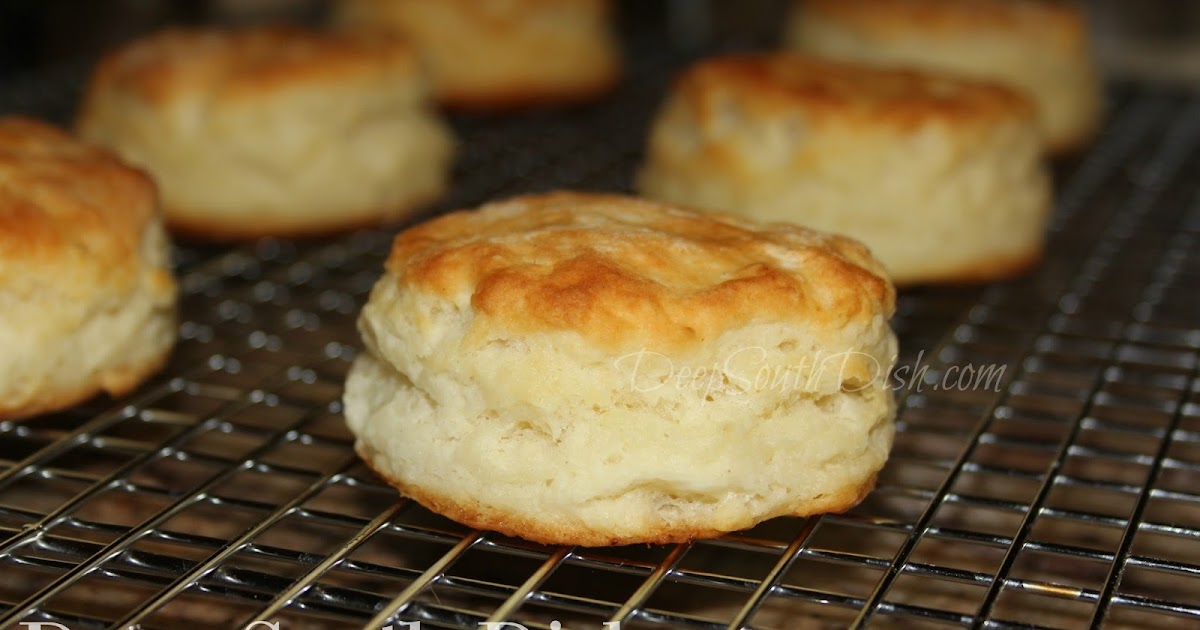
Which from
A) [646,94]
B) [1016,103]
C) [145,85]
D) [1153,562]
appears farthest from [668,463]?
[646,94]

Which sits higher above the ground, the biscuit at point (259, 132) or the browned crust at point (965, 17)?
the biscuit at point (259, 132)

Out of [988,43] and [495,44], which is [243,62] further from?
[988,43]

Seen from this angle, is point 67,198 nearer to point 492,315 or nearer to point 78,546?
point 78,546

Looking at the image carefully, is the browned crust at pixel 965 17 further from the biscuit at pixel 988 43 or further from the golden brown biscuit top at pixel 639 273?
the golden brown biscuit top at pixel 639 273

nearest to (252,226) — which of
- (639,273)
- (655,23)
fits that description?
(639,273)

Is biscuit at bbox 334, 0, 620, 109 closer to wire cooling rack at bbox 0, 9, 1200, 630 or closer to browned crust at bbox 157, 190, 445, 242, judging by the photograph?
browned crust at bbox 157, 190, 445, 242

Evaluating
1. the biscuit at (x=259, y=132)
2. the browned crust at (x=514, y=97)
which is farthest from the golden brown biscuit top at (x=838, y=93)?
the browned crust at (x=514, y=97)
